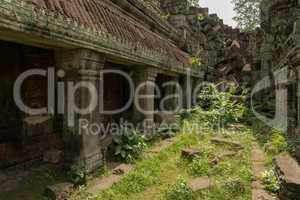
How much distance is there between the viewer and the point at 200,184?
5059 mm

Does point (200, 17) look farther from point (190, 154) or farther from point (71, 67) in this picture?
point (71, 67)

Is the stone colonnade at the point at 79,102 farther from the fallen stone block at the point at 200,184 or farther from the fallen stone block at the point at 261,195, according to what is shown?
the fallen stone block at the point at 261,195

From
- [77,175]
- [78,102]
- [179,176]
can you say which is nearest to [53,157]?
[77,175]

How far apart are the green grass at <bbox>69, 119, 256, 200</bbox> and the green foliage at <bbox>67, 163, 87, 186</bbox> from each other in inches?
14.1

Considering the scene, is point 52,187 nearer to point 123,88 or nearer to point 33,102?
point 33,102

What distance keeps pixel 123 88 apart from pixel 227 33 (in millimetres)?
15915

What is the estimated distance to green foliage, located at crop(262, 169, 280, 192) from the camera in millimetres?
4770

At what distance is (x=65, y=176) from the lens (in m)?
4.96

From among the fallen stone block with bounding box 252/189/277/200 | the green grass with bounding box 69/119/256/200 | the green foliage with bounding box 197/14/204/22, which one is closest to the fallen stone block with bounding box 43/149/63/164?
the green grass with bounding box 69/119/256/200

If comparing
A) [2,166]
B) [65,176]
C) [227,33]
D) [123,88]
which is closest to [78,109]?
[65,176]

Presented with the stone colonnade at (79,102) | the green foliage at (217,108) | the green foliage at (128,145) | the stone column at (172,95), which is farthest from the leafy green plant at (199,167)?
the stone column at (172,95)

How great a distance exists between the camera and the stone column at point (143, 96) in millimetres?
7895

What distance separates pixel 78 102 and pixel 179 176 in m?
2.34

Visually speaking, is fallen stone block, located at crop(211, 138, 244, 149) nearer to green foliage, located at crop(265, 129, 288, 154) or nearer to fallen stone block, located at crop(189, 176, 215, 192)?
green foliage, located at crop(265, 129, 288, 154)
